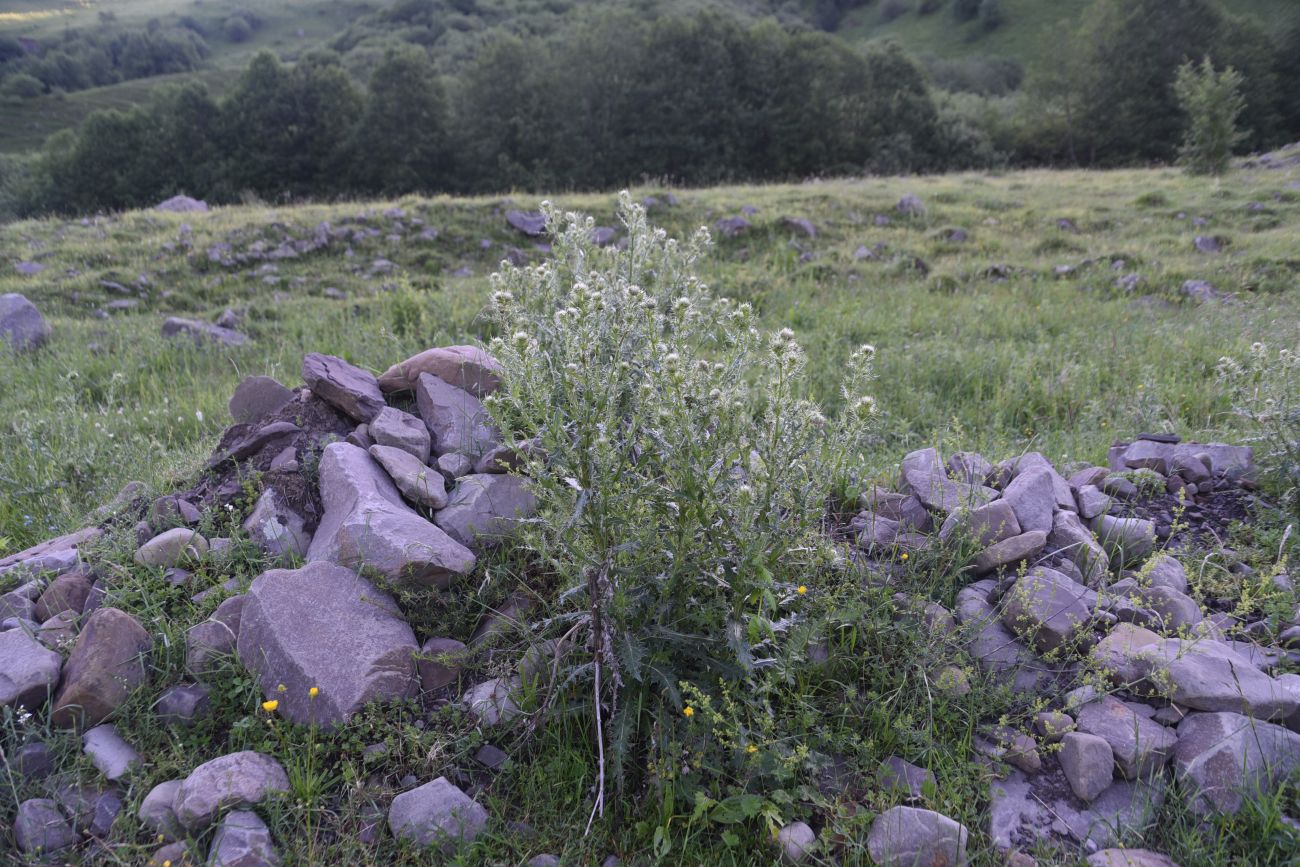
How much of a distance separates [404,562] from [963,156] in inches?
1647

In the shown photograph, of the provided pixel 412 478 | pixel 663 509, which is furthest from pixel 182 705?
pixel 663 509

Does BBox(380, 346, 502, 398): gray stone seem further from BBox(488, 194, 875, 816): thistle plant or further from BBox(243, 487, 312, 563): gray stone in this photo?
BBox(488, 194, 875, 816): thistle plant

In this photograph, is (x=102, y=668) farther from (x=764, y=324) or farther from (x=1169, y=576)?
(x=764, y=324)

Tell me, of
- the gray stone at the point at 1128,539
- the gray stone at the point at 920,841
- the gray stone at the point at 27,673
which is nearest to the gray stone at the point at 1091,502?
the gray stone at the point at 1128,539

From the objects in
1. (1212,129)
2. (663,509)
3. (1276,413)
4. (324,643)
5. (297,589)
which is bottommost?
(324,643)

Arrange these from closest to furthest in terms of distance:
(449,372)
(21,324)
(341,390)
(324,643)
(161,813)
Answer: (161,813)
(324,643)
(341,390)
(449,372)
(21,324)

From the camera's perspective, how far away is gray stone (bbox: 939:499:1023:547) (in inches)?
127

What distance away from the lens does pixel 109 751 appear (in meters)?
2.57

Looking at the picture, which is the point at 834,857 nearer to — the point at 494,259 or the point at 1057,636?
the point at 1057,636

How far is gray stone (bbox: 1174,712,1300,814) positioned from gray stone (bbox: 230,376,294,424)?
426 cm

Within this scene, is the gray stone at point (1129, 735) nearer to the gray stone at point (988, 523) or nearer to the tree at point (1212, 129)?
the gray stone at point (988, 523)

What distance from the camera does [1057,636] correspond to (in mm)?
2820

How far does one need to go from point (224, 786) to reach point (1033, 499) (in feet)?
10.8

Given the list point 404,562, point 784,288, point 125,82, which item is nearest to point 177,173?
point 784,288
